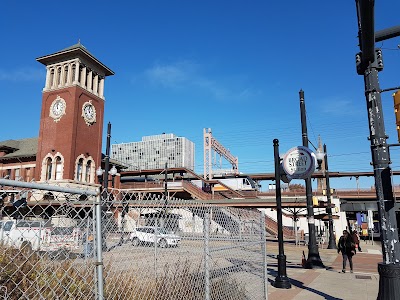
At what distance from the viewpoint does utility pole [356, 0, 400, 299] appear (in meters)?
5.59

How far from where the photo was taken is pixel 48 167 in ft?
132

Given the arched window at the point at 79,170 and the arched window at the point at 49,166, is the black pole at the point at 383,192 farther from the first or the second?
the arched window at the point at 49,166

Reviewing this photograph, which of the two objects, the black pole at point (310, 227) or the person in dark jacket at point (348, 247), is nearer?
the person in dark jacket at point (348, 247)

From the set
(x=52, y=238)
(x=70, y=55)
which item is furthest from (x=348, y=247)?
(x=70, y=55)

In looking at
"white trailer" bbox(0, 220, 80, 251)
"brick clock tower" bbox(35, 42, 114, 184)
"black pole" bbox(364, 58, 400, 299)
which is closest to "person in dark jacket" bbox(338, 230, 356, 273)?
"black pole" bbox(364, 58, 400, 299)

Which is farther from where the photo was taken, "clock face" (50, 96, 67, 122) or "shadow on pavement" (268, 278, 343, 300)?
"clock face" (50, 96, 67, 122)

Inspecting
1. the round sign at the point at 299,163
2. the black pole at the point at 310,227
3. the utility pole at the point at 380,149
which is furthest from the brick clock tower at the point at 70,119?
the utility pole at the point at 380,149

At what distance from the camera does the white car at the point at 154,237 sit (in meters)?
5.73

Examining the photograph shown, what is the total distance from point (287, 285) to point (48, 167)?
119 ft

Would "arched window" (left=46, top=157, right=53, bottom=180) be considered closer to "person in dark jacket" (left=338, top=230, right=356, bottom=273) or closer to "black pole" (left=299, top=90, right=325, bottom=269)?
"black pole" (left=299, top=90, right=325, bottom=269)

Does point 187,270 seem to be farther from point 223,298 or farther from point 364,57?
point 364,57

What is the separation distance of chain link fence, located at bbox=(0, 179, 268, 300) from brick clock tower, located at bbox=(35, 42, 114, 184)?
3359 centimetres

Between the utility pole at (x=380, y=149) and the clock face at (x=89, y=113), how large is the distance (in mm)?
39423

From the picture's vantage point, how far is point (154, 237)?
598cm
